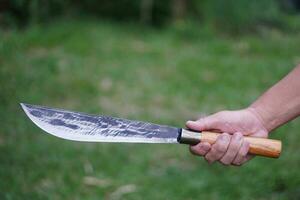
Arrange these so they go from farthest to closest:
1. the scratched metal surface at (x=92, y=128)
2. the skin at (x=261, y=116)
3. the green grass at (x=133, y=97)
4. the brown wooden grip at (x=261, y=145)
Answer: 1. the green grass at (x=133, y=97)
2. the skin at (x=261, y=116)
3. the brown wooden grip at (x=261, y=145)
4. the scratched metal surface at (x=92, y=128)

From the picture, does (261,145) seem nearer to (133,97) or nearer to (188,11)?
(133,97)

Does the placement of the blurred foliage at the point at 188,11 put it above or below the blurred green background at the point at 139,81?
above

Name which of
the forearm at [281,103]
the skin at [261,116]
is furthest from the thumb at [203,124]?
the forearm at [281,103]

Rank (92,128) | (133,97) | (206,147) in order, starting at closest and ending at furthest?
(92,128), (206,147), (133,97)

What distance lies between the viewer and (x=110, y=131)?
5.59ft

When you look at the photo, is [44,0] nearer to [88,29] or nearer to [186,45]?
[88,29]

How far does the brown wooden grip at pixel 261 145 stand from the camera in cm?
178

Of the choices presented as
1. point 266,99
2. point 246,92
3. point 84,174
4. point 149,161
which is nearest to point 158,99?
point 246,92

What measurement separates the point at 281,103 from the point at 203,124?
1.12ft

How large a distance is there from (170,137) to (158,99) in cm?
245

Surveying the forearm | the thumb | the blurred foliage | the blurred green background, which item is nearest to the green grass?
the blurred green background

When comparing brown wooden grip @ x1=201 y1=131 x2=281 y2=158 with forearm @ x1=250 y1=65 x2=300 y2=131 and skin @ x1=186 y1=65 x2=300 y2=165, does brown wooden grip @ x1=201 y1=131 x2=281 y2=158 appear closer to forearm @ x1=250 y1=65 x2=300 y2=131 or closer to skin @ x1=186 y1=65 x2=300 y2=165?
skin @ x1=186 y1=65 x2=300 y2=165

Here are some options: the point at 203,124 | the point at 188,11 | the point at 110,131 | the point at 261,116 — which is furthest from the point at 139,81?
the point at 110,131

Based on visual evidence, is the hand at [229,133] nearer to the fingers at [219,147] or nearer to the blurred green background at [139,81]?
the fingers at [219,147]
